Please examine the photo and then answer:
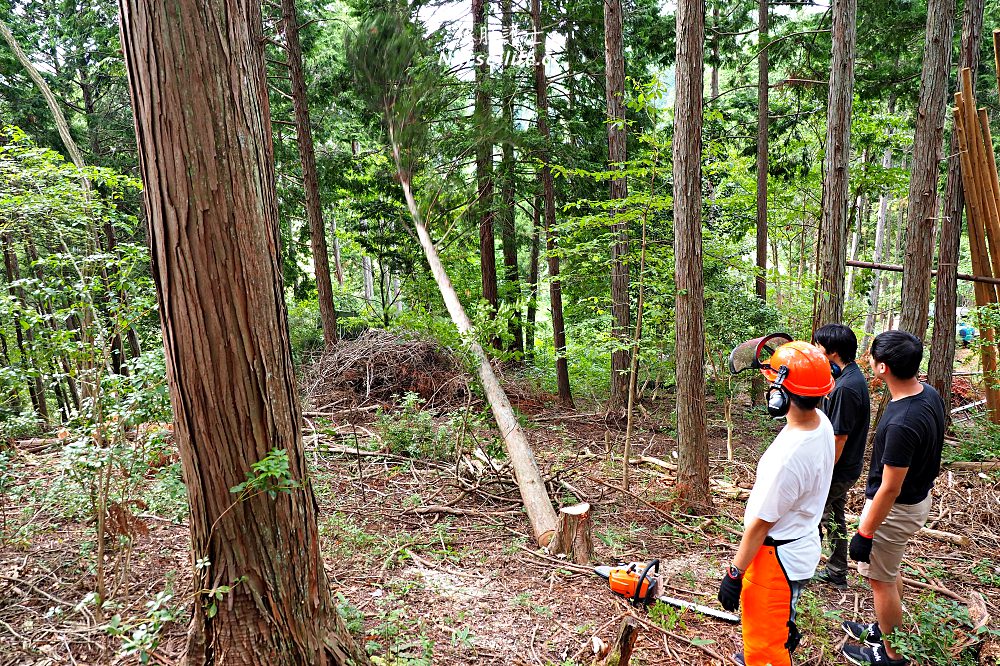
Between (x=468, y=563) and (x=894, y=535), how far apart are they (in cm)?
317

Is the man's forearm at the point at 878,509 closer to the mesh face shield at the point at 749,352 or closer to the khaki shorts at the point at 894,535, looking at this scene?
the khaki shorts at the point at 894,535

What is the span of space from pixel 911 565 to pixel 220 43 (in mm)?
6309

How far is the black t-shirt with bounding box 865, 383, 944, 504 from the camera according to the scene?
3.22 metres

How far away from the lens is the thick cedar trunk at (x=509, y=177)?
35.8 ft

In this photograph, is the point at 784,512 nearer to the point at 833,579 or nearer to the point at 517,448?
the point at 833,579

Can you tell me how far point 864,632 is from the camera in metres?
3.64

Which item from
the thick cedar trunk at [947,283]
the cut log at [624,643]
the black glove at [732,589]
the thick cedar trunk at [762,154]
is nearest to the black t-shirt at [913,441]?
the black glove at [732,589]

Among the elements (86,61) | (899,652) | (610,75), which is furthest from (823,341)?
(86,61)

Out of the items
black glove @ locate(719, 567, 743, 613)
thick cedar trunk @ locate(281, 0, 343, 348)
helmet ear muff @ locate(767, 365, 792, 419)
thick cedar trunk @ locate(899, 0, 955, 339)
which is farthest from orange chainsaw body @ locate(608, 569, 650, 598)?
thick cedar trunk @ locate(281, 0, 343, 348)

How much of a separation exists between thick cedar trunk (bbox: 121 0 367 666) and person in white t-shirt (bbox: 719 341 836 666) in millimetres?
2256

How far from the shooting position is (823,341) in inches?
169

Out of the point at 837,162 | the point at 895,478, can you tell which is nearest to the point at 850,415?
the point at 895,478

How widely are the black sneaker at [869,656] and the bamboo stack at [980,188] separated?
252 inches

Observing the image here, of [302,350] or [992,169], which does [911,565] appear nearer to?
[992,169]
